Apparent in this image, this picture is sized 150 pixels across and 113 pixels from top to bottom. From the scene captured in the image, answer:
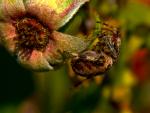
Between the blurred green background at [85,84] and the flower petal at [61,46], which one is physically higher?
the flower petal at [61,46]

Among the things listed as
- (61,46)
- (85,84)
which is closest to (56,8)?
(61,46)

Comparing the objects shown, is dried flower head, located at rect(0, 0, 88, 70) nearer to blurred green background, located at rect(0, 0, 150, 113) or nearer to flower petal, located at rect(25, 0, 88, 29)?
flower petal, located at rect(25, 0, 88, 29)

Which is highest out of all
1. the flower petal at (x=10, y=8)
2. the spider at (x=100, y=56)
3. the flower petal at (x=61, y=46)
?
the flower petal at (x=10, y=8)

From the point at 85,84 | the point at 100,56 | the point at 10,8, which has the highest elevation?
the point at 10,8

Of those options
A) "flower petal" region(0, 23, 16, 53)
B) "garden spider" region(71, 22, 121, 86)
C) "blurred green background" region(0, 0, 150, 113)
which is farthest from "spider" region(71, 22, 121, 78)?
"blurred green background" region(0, 0, 150, 113)

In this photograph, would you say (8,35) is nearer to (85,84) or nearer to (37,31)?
(37,31)

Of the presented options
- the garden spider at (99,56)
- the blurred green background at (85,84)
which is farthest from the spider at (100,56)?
the blurred green background at (85,84)

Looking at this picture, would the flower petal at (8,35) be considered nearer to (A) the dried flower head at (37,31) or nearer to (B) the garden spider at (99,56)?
(A) the dried flower head at (37,31)

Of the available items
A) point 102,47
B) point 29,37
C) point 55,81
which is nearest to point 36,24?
point 29,37

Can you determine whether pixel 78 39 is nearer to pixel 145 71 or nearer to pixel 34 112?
pixel 34 112
